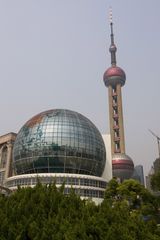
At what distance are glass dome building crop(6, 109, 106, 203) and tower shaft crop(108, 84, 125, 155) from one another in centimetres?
6503

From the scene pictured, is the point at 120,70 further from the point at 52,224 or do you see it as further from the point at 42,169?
the point at 52,224

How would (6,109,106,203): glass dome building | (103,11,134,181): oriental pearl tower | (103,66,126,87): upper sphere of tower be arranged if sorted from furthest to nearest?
(103,66,126,87): upper sphere of tower → (103,11,134,181): oriental pearl tower → (6,109,106,203): glass dome building

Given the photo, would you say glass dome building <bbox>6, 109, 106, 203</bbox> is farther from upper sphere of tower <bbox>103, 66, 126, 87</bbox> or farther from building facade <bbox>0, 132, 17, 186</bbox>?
upper sphere of tower <bbox>103, 66, 126, 87</bbox>

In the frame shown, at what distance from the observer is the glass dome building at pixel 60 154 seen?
6519 cm

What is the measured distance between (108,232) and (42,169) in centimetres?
4837

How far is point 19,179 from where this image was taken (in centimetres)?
6712

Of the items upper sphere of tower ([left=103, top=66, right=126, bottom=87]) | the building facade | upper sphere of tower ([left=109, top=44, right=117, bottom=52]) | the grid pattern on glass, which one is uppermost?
upper sphere of tower ([left=109, top=44, right=117, bottom=52])

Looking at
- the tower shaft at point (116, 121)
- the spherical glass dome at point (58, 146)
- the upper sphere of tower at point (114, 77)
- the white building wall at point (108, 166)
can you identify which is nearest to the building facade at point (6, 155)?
the spherical glass dome at point (58, 146)

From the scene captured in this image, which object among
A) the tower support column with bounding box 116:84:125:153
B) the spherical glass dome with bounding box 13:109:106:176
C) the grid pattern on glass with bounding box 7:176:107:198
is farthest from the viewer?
the tower support column with bounding box 116:84:125:153

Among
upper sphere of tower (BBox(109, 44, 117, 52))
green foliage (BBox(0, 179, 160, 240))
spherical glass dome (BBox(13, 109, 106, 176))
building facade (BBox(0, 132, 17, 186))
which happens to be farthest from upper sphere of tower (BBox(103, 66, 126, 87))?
green foliage (BBox(0, 179, 160, 240))

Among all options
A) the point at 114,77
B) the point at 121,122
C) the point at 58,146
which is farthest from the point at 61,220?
the point at 114,77

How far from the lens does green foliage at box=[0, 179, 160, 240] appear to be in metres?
19.6

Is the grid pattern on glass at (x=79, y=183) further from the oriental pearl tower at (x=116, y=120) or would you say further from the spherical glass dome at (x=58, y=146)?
the oriental pearl tower at (x=116, y=120)

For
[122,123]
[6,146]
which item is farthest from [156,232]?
[122,123]
